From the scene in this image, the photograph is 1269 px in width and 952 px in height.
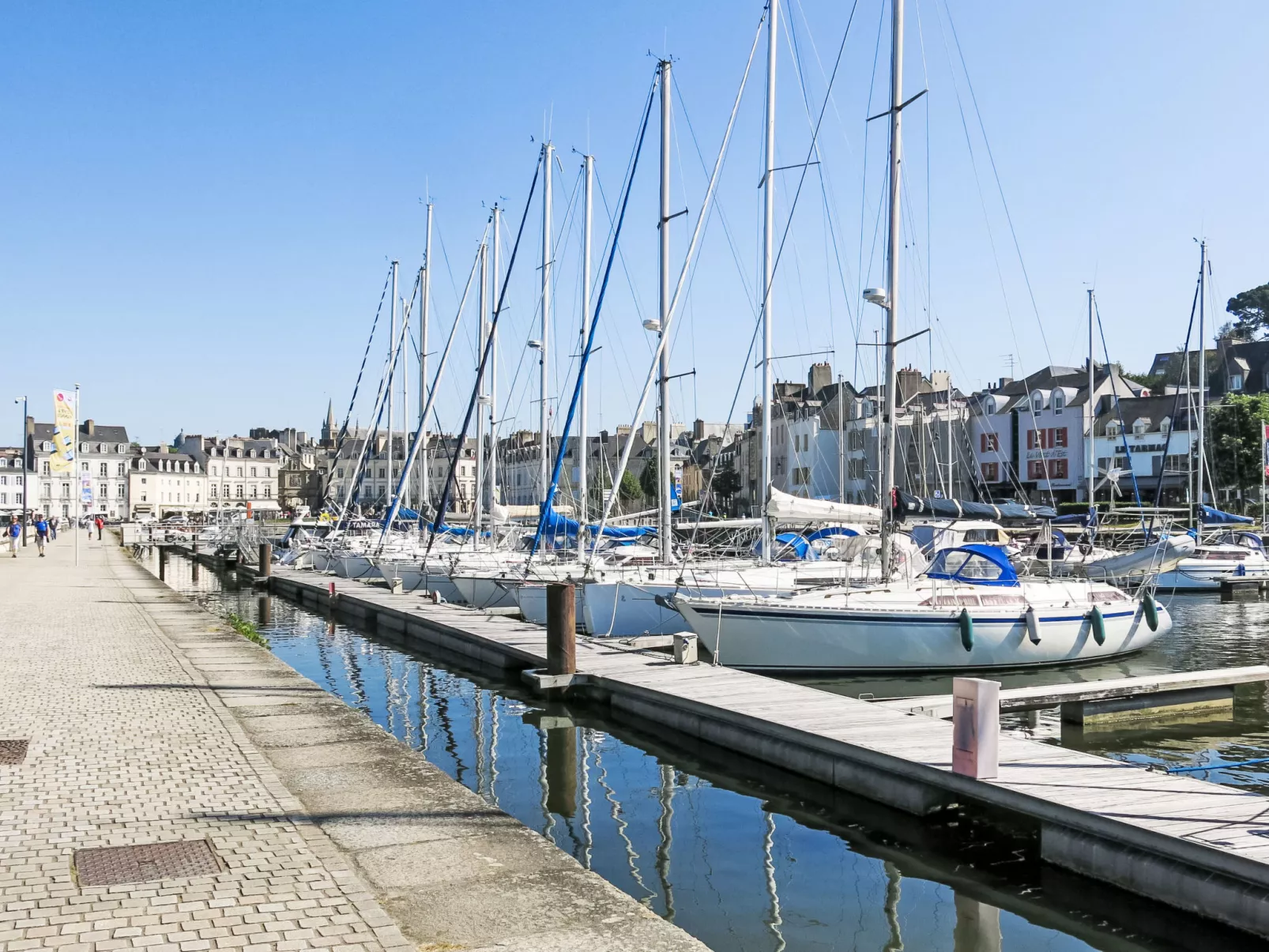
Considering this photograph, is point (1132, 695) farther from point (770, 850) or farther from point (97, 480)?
point (97, 480)

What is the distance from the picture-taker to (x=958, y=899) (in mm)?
9836

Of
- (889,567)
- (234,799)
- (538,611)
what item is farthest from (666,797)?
(538,611)

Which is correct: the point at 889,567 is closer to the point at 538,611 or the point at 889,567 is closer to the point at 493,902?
the point at 538,611

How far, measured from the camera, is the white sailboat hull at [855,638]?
813 inches

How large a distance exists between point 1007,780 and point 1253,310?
13340cm

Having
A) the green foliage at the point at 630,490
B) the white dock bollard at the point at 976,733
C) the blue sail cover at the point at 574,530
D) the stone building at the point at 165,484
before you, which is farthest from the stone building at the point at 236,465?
the white dock bollard at the point at 976,733

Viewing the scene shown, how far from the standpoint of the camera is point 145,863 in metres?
7.78

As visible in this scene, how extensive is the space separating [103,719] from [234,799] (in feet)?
15.3

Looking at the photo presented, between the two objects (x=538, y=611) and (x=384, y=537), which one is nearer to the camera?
(x=538, y=611)

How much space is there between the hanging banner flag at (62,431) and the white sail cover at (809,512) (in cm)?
3132

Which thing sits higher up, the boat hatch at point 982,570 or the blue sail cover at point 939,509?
the blue sail cover at point 939,509

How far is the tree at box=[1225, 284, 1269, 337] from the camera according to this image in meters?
123

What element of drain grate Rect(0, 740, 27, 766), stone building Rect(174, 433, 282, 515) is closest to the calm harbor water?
drain grate Rect(0, 740, 27, 766)

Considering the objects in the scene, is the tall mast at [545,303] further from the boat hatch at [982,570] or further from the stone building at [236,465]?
the stone building at [236,465]
